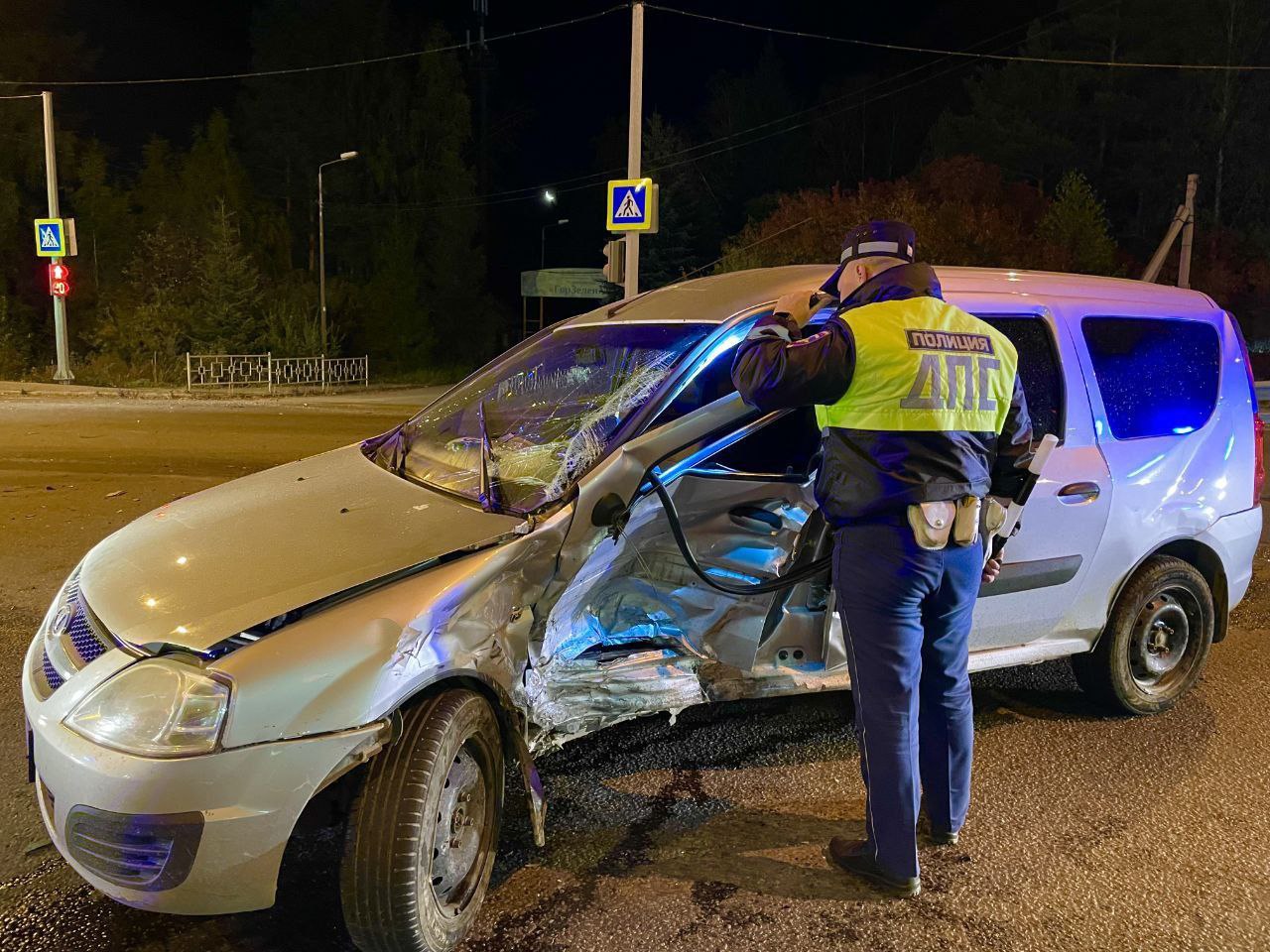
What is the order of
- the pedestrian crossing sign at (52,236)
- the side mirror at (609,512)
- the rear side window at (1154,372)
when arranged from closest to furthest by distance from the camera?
1. the side mirror at (609,512)
2. the rear side window at (1154,372)
3. the pedestrian crossing sign at (52,236)

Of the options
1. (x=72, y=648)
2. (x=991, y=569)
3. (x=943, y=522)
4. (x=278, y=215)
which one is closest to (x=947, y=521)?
(x=943, y=522)

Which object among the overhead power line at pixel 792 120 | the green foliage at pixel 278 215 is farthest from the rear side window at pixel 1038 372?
the overhead power line at pixel 792 120

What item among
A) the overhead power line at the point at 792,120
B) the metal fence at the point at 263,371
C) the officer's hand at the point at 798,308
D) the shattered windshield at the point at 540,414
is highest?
the overhead power line at the point at 792,120

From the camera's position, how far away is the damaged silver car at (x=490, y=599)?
2158mm

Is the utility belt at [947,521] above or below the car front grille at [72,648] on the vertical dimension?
above

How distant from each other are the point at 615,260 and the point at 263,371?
592 inches

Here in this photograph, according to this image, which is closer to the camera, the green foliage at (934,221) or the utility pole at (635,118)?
the utility pole at (635,118)

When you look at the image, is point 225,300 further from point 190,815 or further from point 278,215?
point 190,815

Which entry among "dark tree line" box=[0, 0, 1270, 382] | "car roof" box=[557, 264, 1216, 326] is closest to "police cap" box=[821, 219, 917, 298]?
"car roof" box=[557, 264, 1216, 326]

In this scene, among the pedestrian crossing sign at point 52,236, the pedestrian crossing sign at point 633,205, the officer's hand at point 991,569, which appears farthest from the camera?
the pedestrian crossing sign at point 52,236

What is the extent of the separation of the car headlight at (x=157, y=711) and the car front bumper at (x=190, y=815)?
29mm

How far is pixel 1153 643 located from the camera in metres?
4.00

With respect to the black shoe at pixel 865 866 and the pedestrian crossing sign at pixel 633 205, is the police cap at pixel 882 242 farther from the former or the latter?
the pedestrian crossing sign at pixel 633 205

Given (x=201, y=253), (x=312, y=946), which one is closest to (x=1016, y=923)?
(x=312, y=946)
